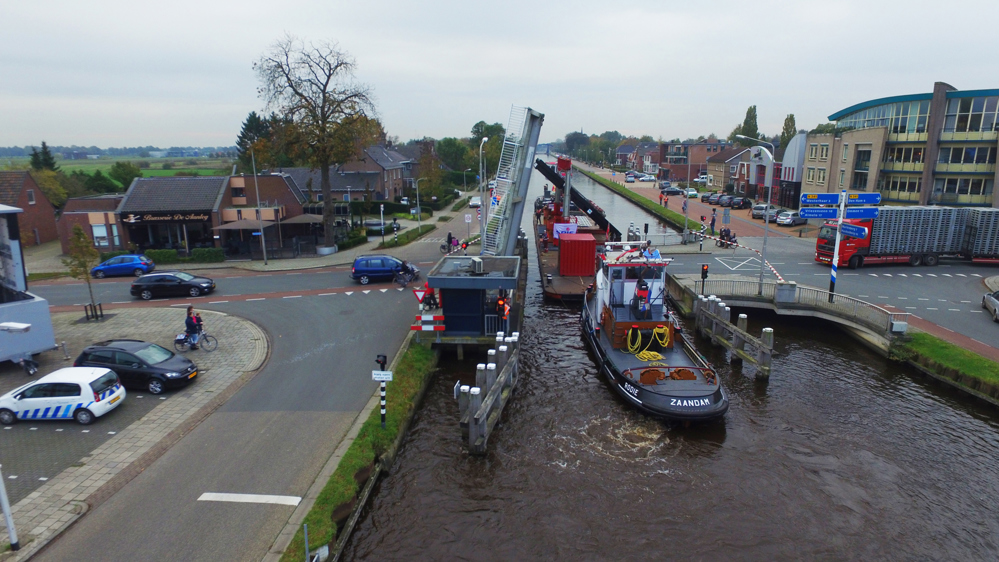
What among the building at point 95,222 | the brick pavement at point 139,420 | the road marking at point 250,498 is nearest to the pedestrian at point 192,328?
A: the brick pavement at point 139,420

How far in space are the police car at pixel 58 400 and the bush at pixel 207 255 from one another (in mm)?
23745

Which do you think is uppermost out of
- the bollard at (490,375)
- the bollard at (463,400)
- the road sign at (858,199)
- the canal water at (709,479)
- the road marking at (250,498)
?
the road sign at (858,199)

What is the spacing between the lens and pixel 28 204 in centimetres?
4381

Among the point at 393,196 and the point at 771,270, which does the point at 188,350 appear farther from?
the point at 393,196

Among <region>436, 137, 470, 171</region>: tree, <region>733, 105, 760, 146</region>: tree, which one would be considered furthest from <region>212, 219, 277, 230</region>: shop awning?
<region>733, 105, 760, 146</region>: tree

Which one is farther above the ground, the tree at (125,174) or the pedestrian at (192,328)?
the tree at (125,174)

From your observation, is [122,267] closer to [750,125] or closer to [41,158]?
[41,158]

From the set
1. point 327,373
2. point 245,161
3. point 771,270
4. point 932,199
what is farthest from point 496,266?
point 245,161

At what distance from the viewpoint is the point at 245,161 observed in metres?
75.1

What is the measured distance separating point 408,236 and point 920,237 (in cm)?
3455

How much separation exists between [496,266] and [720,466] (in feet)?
37.8

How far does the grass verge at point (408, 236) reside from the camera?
138 feet

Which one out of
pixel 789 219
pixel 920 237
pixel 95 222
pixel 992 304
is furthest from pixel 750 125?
pixel 95 222

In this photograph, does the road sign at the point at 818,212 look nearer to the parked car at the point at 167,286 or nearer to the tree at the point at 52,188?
the parked car at the point at 167,286
